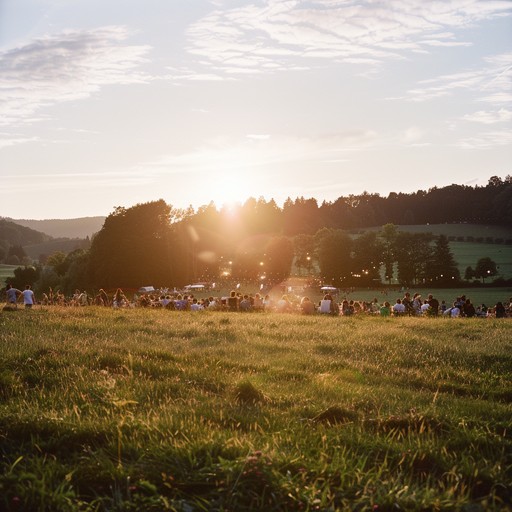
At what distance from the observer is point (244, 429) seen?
661 centimetres

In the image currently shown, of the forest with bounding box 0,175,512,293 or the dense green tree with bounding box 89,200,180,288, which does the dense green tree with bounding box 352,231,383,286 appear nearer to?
the forest with bounding box 0,175,512,293

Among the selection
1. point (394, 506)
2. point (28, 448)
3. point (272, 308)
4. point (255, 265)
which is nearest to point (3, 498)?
point (28, 448)

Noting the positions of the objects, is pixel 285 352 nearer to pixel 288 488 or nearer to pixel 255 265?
pixel 288 488

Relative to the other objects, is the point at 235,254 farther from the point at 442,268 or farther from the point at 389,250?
the point at 442,268

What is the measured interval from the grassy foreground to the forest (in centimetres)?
7212

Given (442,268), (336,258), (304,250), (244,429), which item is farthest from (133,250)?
(244,429)

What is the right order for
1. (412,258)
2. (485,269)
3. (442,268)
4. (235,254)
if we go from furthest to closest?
(235,254), (412,258), (485,269), (442,268)

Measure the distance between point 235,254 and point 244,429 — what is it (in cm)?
12275

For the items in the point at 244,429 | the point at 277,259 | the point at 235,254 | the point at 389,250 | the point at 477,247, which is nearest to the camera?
the point at 244,429

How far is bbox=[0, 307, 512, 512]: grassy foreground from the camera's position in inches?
187

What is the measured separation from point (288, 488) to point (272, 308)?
29.8m

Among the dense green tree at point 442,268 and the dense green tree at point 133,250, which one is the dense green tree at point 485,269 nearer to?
A: the dense green tree at point 442,268

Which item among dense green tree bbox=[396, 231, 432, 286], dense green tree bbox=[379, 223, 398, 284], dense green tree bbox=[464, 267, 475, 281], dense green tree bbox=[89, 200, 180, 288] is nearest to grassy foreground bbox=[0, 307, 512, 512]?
dense green tree bbox=[89, 200, 180, 288]

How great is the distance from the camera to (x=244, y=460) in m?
5.02
